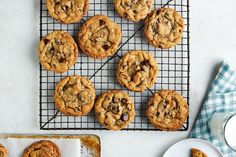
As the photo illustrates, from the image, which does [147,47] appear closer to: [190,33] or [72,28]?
[190,33]

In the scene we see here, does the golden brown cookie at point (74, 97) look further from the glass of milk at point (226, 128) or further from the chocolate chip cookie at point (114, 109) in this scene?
the glass of milk at point (226, 128)

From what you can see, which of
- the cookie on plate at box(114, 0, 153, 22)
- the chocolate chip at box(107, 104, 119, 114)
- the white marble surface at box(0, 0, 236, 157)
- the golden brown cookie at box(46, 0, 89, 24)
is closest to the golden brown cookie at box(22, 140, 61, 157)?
the white marble surface at box(0, 0, 236, 157)

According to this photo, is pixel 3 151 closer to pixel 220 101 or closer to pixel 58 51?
pixel 58 51

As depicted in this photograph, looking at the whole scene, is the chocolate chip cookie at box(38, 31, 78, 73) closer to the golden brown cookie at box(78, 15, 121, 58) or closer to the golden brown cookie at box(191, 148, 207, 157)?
the golden brown cookie at box(78, 15, 121, 58)

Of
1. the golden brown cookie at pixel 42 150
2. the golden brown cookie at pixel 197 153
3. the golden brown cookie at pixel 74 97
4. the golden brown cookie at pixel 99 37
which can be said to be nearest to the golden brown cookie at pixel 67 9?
the golden brown cookie at pixel 99 37

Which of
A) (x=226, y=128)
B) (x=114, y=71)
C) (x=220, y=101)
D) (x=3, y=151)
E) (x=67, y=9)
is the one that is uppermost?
(x=67, y=9)

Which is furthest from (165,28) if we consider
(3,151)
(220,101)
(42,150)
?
(3,151)
